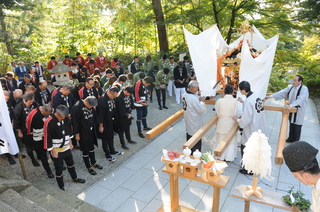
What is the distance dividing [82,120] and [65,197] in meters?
1.75

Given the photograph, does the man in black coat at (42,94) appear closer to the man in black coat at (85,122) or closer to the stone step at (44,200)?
the man in black coat at (85,122)

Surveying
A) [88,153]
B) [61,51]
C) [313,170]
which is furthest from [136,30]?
[313,170]

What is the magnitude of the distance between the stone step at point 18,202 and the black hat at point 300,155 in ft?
12.7

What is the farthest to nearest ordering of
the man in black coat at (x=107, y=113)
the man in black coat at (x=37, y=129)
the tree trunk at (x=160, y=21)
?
the tree trunk at (x=160, y=21) → the man in black coat at (x=107, y=113) → the man in black coat at (x=37, y=129)

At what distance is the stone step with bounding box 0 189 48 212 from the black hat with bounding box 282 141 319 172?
3868 millimetres

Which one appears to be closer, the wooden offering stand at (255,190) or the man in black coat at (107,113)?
the wooden offering stand at (255,190)

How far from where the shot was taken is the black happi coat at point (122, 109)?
677 centimetres

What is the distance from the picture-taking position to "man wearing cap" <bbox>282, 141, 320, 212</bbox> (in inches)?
87.0

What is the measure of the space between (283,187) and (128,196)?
356cm

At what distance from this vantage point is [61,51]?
18375 mm

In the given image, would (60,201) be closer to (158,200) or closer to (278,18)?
(158,200)

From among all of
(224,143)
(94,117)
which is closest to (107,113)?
(94,117)

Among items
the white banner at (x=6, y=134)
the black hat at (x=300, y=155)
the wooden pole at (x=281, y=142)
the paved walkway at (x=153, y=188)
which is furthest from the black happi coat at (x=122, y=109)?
the black hat at (x=300, y=155)

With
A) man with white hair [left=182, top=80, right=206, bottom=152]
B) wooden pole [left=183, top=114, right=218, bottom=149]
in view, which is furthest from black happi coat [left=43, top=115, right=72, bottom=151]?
man with white hair [left=182, top=80, right=206, bottom=152]
